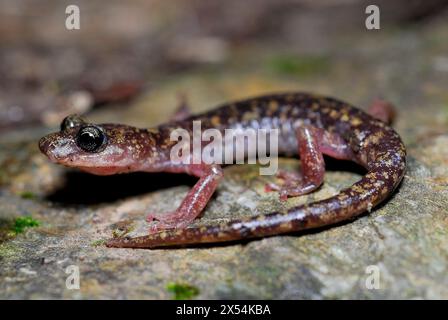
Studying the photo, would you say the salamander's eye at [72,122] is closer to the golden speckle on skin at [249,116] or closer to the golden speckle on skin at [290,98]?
the golden speckle on skin at [249,116]

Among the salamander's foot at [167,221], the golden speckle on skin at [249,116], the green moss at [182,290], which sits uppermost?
the golden speckle on skin at [249,116]

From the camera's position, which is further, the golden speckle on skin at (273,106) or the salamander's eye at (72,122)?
the golden speckle on skin at (273,106)

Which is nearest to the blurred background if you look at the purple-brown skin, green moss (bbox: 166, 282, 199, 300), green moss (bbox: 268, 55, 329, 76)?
green moss (bbox: 268, 55, 329, 76)

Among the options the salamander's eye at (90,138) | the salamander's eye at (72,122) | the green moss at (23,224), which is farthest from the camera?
the salamander's eye at (72,122)

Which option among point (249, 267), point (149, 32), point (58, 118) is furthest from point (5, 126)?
point (249, 267)

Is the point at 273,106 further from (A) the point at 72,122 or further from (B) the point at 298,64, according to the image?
(B) the point at 298,64

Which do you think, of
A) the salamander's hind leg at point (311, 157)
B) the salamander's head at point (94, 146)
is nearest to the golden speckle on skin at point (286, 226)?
the salamander's hind leg at point (311, 157)

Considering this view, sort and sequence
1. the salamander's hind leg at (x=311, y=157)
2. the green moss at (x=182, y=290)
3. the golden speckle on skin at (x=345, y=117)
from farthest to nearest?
the golden speckle on skin at (x=345, y=117) → the salamander's hind leg at (x=311, y=157) → the green moss at (x=182, y=290)
